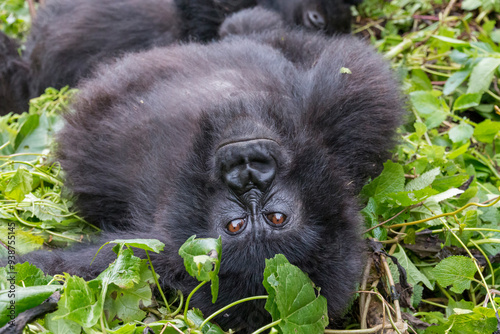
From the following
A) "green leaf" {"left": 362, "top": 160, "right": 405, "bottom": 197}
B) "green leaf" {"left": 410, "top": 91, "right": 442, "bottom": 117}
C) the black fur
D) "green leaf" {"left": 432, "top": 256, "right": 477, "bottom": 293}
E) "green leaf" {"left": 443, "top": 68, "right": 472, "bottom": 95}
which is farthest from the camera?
the black fur

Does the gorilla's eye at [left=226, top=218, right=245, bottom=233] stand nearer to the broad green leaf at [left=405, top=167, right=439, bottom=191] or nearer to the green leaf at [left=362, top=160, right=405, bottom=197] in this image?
the green leaf at [left=362, top=160, right=405, bottom=197]

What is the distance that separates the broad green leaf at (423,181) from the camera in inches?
106

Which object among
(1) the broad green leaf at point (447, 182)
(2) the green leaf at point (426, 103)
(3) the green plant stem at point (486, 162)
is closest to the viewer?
(1) the broad green leaf at point (447, 182)

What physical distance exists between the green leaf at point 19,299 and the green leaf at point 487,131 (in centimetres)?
251

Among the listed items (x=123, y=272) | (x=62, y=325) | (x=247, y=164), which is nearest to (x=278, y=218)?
(x=247, y=164)

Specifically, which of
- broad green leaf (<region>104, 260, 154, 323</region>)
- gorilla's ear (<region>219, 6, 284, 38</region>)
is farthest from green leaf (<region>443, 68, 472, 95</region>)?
broad green leaf (<region>104, 260, 154, 323</region>)

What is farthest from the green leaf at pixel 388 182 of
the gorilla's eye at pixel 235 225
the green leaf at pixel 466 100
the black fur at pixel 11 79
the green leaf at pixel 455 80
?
the black fur at pixel 11 79

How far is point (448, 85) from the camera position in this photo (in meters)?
3.51

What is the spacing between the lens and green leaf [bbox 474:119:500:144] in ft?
10.3

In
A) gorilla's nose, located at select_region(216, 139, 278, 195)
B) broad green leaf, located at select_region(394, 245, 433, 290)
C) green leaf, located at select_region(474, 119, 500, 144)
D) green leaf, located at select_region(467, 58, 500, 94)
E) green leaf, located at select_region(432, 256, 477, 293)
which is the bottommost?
broad green leaf, located at select_region(394, 245, 433, 290)

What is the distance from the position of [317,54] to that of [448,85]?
3.50 ft

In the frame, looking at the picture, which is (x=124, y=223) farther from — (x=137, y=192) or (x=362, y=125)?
(x=362, y=125)

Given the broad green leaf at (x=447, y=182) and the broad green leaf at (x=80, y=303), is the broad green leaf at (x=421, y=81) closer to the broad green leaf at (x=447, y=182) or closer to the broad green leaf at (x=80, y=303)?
the broad green leaf at (x=447, y=182)

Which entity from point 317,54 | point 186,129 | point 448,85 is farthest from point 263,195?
point 448,85
